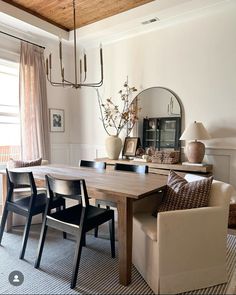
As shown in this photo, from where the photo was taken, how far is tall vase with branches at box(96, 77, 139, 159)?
13.6 ft

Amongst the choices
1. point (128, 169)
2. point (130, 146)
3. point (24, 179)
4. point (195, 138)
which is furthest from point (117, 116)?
point (24, 179)

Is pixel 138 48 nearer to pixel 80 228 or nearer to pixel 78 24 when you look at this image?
pixel 78 24

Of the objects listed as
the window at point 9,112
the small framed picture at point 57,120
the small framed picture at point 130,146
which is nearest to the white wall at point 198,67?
the small framed picture at point 130,146

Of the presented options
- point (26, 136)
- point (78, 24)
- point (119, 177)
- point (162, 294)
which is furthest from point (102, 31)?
point (162, 294)

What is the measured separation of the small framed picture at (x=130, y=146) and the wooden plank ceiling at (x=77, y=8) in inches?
83.0

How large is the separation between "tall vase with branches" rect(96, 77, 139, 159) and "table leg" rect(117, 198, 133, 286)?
2.32 m

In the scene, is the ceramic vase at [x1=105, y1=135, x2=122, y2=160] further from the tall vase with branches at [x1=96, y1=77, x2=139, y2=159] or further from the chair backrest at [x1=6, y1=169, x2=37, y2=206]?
the chair backrest at [x1=6, y1=169, x2=37, y2=206]

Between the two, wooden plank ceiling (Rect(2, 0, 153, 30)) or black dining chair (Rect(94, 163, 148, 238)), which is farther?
wooden plank ceiling (Rect(2, 0, 153, 30))

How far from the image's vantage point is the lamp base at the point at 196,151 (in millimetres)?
3385

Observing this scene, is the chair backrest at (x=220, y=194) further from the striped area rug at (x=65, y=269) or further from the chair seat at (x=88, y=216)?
the chair seat at (x=88, y=216)

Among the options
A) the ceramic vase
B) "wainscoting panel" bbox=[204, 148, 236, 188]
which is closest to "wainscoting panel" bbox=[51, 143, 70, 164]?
the ceramic vase

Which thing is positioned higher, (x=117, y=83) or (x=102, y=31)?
(x=102, y=31)

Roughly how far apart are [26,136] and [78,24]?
2.22 metres

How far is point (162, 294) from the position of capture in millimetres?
1710
